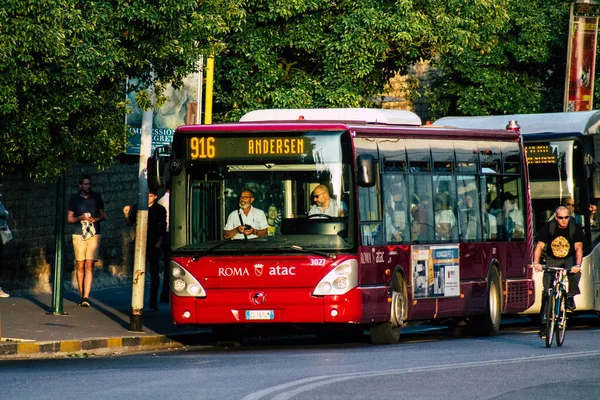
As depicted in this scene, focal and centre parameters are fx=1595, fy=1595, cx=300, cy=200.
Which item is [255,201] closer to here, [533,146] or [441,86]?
[533,146]

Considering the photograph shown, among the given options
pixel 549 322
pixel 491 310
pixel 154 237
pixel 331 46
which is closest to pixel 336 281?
pixel 549 322

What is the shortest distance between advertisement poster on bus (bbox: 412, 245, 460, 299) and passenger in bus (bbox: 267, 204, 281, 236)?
7.17 feet

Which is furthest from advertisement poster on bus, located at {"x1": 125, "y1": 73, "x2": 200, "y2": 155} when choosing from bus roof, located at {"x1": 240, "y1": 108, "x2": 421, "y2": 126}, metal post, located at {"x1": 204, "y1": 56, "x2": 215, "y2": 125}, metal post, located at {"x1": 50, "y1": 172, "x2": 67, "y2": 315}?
bus roof, located at {"x1": 240, "y1": 108, "x2": 421, "y2": 126}

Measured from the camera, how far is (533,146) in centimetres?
2333

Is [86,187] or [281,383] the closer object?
[281,383]

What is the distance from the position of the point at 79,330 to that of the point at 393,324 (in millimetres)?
3893

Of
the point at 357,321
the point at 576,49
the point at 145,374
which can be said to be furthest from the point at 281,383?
the point at 576,49

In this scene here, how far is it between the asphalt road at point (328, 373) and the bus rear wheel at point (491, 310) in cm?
241

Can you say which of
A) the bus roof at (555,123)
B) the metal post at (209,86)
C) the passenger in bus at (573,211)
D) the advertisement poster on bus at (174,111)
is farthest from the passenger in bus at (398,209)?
the advertisement poster on bus at (174,111)

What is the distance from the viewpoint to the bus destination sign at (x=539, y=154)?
23125 mm

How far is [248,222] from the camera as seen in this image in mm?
17969

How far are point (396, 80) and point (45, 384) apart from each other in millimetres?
36045

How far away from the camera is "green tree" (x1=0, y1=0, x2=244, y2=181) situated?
16703 millimetres

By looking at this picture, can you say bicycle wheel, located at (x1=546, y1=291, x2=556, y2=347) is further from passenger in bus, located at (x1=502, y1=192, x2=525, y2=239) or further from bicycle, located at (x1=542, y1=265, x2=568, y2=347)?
passenger in bus, located at (x1=502, y1=192, x2=525, y2=239)
